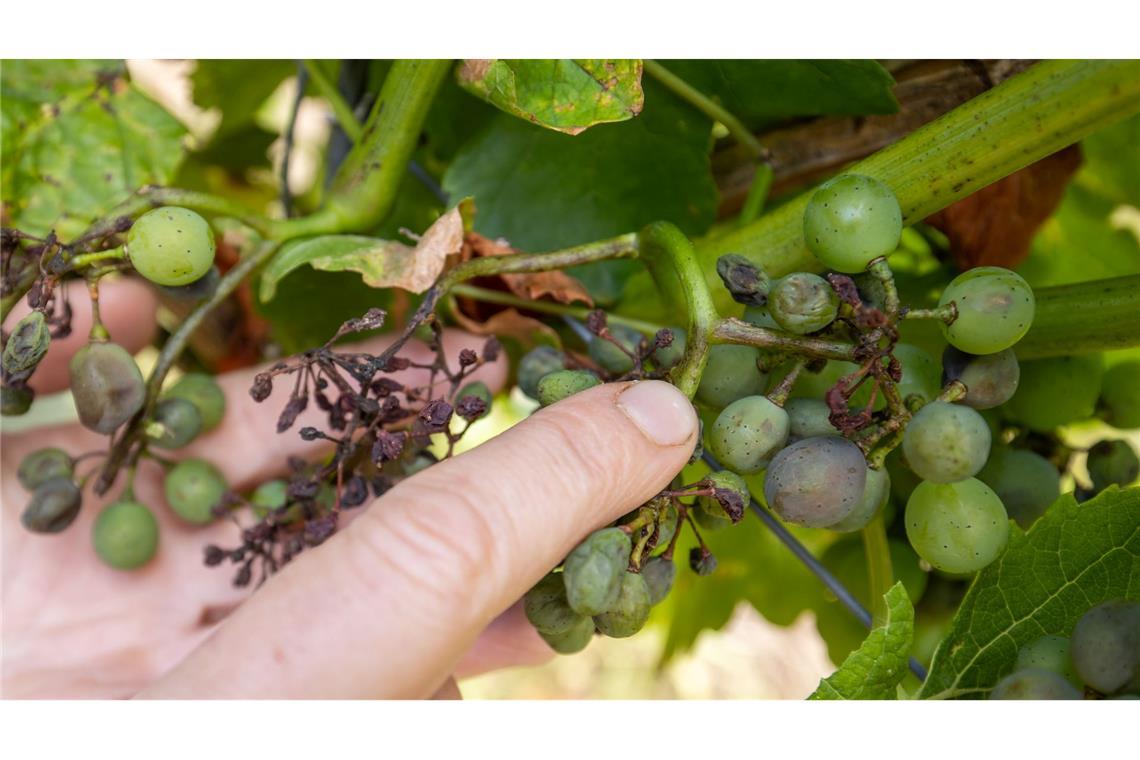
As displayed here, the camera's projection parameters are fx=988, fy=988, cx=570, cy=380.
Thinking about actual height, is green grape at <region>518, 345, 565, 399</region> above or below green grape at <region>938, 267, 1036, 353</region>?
below

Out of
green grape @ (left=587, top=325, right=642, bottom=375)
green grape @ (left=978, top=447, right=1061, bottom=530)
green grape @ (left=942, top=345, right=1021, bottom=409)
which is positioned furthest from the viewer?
A: green grape @ (left=978, top=447, right=1061, bottom=530)

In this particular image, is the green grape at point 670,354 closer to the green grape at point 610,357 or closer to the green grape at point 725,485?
the green grape at point 610,357

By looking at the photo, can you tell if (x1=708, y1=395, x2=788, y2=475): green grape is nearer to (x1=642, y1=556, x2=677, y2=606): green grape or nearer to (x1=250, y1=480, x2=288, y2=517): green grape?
(x1=642, y1=556, x2=677, y2=606): green grape

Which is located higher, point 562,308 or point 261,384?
point 261,384

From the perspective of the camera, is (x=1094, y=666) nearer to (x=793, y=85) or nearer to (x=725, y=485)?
(x=725, y=485)

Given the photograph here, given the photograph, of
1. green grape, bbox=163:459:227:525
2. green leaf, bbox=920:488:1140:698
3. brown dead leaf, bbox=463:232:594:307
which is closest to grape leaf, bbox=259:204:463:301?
brown dead leaf, bbox=463:232:594:307

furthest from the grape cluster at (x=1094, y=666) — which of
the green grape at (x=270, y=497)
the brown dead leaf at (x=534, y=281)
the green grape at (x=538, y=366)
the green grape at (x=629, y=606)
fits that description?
the green grape at (x=270, y=497)

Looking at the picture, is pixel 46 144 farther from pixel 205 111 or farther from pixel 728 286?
pixel 728 286

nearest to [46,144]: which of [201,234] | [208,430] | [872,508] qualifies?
[208,430]
